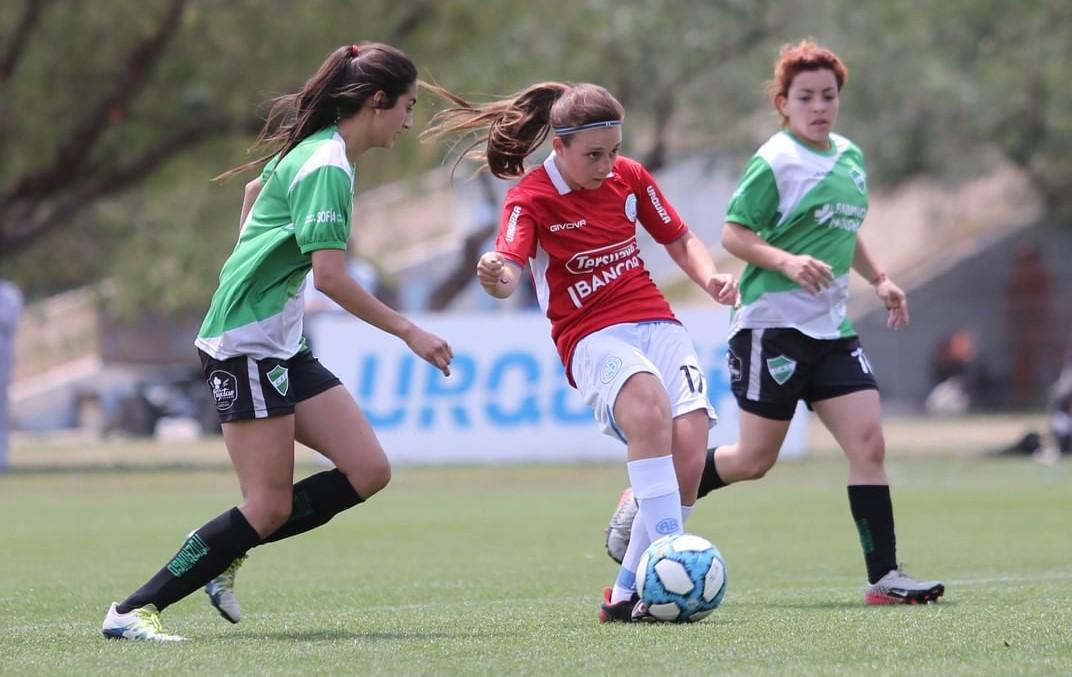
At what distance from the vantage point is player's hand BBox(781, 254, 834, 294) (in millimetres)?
6859

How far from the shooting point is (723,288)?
6.63 meters

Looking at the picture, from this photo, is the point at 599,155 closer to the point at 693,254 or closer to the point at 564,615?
the point at 693,254

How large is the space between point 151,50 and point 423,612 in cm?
1476

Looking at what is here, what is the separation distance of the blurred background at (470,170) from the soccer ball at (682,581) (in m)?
4.22

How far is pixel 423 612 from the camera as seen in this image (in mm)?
6953

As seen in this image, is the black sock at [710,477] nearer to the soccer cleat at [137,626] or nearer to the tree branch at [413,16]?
the soccer cleat at [137,626]

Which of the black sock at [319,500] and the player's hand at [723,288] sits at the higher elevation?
the player's hand at [723,288]

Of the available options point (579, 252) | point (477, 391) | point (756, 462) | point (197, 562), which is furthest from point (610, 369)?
point (477, 391)

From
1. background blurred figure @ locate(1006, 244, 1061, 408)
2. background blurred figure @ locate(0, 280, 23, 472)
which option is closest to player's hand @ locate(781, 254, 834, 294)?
background blurred figure @ locate(0, 280, 23, 472)

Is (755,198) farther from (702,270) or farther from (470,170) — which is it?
(470,170)

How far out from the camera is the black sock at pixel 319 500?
630cm

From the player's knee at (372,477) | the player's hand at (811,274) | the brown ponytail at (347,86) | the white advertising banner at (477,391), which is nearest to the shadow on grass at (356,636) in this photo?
the player's knee at (372,477)

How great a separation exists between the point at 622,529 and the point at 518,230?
1.30 m

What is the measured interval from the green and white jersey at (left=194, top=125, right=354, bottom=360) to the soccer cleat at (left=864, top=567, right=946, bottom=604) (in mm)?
2581
